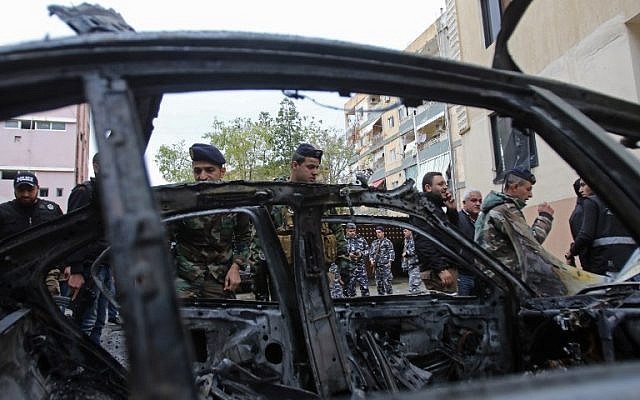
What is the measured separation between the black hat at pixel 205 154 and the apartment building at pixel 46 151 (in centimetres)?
2487

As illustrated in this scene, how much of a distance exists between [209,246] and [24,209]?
1.98 metres

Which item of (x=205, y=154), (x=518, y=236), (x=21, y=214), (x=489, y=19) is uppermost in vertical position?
(x=489, y=19)

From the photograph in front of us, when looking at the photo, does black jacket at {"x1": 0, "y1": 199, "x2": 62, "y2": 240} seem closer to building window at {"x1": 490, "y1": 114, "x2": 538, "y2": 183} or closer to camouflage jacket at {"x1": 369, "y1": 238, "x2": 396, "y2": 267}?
camouflage jacket at {"x1": 369, "y1": 238, "x2": 396, "y2": 267}

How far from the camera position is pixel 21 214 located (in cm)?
435

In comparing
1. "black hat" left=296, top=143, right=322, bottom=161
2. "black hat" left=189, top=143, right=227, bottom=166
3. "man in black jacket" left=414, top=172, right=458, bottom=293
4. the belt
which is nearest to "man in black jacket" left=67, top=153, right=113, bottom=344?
"black hat" left=189, top=143, right=227, bottom=166

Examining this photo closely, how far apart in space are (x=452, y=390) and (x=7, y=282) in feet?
6.96

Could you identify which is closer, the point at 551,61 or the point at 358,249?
the point at 551,61

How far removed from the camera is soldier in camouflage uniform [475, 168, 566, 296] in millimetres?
2666

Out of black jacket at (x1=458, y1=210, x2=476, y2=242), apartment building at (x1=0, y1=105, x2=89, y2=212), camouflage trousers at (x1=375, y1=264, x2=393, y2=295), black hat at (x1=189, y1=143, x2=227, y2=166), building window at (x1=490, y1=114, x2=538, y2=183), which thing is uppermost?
apartment building at (x1=0, y1=105, x2=89, y2=212)

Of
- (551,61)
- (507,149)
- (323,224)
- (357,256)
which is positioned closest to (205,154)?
(323,224)

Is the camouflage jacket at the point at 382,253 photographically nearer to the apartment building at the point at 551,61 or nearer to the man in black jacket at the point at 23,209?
the apartment building at the point at 551,61

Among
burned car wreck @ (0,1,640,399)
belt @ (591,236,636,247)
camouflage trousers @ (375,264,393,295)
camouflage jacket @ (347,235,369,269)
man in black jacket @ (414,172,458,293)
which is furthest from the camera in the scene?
camouflage trousers @ (375,264,393,295)

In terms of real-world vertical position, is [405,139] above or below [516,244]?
above

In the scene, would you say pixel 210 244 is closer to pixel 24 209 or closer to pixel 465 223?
pixel 24 209
